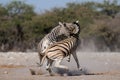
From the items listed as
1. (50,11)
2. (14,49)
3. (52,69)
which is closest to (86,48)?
(14,49)

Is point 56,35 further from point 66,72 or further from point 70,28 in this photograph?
point 66,72

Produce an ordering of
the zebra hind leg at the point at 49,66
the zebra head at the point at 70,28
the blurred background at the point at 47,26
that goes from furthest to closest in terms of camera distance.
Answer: the blurred background at the point at 47,26
the zebra head at the point at 70,28
the zebra hind leg at the point at 49,66

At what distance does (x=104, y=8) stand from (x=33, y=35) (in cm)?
1548

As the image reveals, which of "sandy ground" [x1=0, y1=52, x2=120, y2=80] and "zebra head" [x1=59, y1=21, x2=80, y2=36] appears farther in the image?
"zebra head" [x1=59, y1=21, x2=80, y2=36]

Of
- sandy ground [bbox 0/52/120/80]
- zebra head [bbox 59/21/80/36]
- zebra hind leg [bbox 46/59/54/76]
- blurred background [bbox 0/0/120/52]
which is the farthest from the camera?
blurred background [bbox 0/0/120/52]

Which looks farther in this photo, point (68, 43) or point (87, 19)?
point (87, 19)

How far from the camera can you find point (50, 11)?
51844 mm

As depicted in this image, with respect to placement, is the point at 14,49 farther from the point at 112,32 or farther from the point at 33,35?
the point at 112,32

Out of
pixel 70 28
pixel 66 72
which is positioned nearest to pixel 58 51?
pixel 66 72

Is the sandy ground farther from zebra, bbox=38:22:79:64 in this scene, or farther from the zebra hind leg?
zebra, bbox=38:22:79:64

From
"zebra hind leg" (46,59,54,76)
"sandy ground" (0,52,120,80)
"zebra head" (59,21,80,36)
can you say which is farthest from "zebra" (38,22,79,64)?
"zebra hind leg" (46,59,54,76)

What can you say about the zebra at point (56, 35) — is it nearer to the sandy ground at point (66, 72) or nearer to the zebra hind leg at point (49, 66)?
the sandy ground at point (66, 72)

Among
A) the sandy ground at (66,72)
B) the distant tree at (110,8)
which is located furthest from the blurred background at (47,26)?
the sandy ground at (66,72)

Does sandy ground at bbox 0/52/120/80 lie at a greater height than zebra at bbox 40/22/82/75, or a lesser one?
lesser
